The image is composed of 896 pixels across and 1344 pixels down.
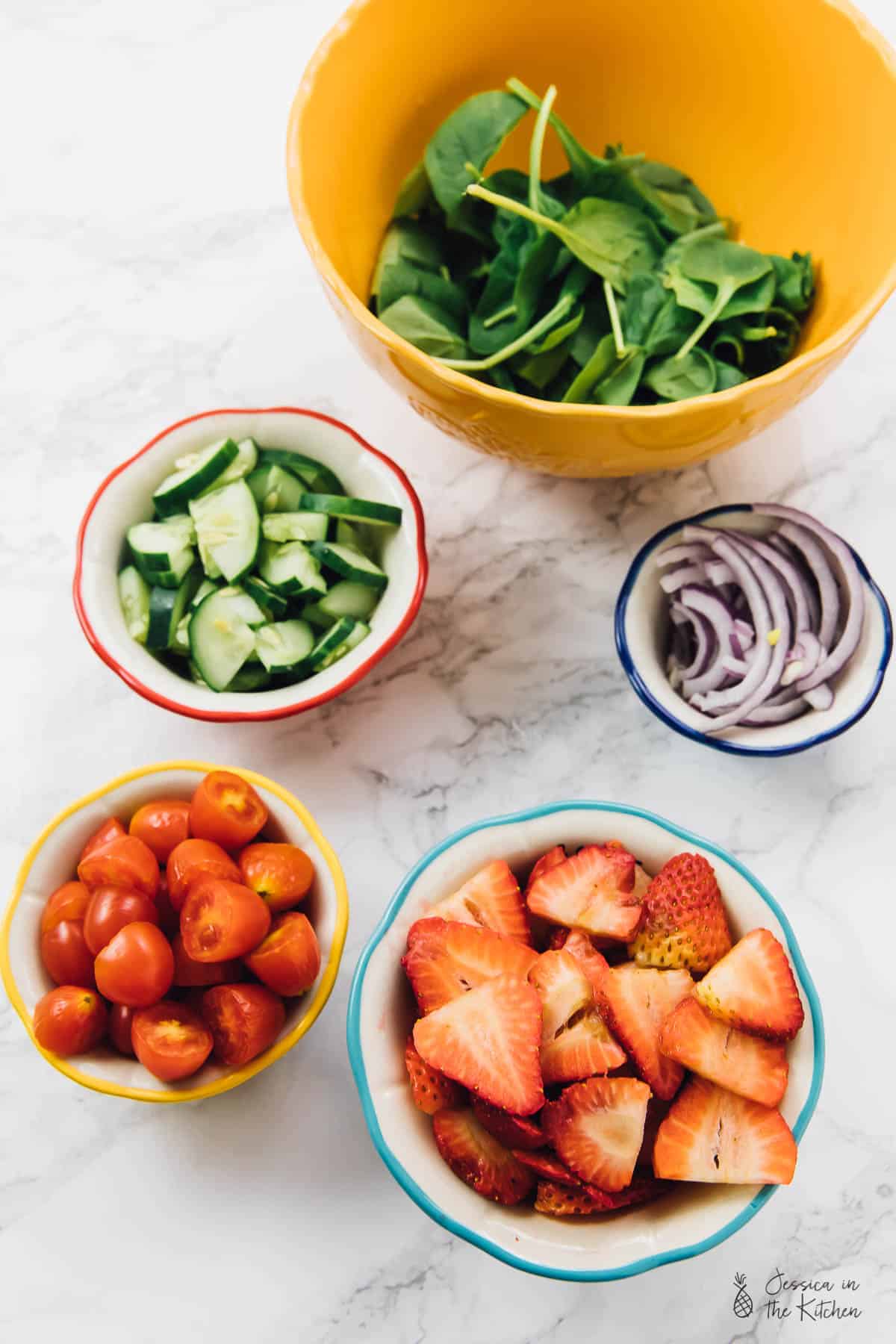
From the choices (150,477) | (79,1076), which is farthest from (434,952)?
(150,477)

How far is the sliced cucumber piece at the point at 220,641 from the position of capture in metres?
1.17

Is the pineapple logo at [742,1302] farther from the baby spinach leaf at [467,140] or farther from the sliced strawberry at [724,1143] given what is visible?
the baby spinach leaf at [467,140]

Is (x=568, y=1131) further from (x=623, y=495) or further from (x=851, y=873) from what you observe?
(x=623, y=495)

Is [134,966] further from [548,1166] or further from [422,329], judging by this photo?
[422,329]

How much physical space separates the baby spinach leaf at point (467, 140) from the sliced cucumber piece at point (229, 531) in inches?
14.7

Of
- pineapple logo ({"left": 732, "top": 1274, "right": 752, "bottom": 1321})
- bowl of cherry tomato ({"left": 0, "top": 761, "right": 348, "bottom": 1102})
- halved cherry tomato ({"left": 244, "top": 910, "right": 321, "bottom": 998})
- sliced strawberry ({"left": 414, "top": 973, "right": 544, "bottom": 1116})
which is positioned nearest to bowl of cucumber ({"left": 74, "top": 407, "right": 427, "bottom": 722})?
bowl of cherry tomato ({"left": 0, "top": 761, "right": 348, "bottom": 1102})

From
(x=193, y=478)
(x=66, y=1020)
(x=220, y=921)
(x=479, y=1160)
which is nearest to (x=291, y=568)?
(x=193, y=478)

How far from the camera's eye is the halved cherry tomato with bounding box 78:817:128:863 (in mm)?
1117

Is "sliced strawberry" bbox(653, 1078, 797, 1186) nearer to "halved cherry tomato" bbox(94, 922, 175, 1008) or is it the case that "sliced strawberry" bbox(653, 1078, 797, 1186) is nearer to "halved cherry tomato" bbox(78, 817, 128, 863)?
"halved cherry tomato" bbox(94, 922, 175, 1008)

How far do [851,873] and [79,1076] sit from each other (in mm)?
807

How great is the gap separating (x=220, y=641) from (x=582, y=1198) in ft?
2.02

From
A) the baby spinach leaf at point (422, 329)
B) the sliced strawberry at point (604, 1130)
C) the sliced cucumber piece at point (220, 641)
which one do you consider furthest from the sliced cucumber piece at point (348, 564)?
the sliced strawberry at point (604, 1130)

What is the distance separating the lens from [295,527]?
1.21m

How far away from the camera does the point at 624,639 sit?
118 centimetres
